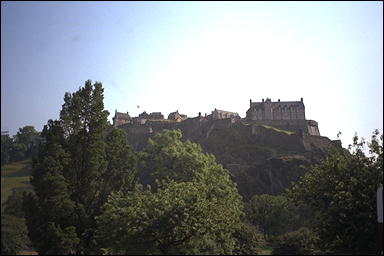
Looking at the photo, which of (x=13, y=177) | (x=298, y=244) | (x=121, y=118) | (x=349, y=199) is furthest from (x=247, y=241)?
(x=121, y=118)

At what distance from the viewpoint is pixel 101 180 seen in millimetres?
28484

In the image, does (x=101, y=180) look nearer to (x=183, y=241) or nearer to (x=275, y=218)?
(x=183, y=241)

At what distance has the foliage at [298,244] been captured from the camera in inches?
850

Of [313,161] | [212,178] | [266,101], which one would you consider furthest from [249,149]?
[212,178]

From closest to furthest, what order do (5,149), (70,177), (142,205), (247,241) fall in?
1. (142,205)
2. (5,149)
3. (70,177)
4. (247,241)

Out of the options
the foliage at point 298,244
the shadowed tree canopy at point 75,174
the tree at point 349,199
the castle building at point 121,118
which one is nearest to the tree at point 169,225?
the foliage at point 298,244

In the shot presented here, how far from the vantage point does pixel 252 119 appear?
111 metres

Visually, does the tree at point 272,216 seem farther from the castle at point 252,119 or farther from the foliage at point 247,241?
the castle at point 252,119

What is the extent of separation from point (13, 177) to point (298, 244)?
19011 millimetres

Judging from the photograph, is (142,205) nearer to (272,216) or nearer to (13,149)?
(13,149)

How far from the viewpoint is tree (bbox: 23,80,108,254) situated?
76.6ft

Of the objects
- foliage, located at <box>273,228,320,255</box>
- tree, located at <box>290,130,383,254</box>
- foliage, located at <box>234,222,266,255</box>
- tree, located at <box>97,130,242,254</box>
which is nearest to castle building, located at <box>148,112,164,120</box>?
foliage, located at <box>234,222,266,255</box>

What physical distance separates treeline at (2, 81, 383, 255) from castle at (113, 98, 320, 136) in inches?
2711

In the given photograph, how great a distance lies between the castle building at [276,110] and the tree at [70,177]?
8734 centimetres
